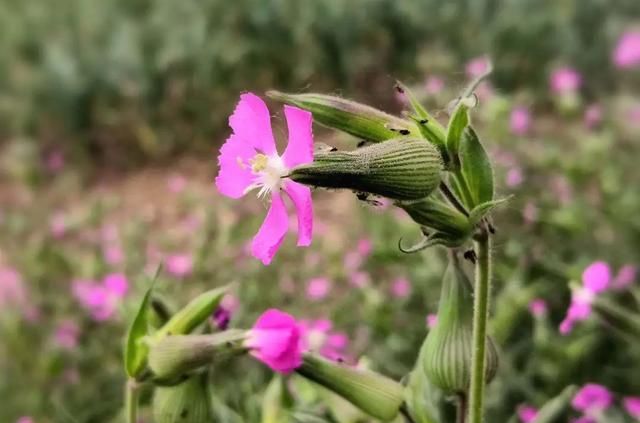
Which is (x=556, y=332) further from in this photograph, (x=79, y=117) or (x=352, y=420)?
(x=79, y=117)

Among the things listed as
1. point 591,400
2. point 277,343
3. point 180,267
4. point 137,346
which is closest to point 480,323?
point 277,343

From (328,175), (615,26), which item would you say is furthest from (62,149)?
(328,175)

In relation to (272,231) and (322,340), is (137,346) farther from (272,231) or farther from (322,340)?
(322,340)

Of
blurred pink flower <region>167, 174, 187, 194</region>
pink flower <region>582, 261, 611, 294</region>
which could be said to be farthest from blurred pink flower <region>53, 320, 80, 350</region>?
pink flower <region>582, 261, 611, 294</region>

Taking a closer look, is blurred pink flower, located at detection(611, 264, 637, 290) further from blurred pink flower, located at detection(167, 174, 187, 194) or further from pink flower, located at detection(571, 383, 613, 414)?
→ blurred pink flower, located at detection(167, 174, 187, 194)

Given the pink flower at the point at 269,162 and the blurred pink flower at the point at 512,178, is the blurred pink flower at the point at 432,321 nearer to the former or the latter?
the pink flower at the point at 269,162

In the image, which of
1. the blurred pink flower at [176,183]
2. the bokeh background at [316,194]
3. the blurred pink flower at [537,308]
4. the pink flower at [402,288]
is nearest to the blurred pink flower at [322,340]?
Result: the bokeh background at [316,194]
